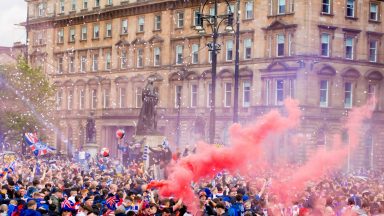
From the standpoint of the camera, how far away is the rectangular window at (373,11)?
55.9 m

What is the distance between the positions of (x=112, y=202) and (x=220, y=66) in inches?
1626

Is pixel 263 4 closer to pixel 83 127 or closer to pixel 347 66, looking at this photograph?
pixel 347 66

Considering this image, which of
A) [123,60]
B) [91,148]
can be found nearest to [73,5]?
[123,60]

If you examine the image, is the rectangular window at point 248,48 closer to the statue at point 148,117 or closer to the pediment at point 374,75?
the pediment at point 374,75

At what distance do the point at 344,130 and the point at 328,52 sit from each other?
551cm

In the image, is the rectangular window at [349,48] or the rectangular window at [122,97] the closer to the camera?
the rectangular window at [349,48]

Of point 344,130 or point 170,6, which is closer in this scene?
point 344,130

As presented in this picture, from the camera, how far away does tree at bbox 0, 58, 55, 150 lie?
197 ft

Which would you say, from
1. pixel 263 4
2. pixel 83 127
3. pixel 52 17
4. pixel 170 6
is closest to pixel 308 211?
pixel 263 4

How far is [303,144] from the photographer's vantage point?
5234cm

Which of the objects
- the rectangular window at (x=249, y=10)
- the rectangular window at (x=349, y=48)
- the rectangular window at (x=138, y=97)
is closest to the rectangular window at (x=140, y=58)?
the rectangular window at (x=138, y=97)

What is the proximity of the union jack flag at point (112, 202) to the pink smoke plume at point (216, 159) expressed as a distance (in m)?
0.90

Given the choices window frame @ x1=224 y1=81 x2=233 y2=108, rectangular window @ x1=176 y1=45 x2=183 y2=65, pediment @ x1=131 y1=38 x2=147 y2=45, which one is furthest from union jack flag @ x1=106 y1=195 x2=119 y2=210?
pediment @ x1=131 y1=38 x2=147 y2=45

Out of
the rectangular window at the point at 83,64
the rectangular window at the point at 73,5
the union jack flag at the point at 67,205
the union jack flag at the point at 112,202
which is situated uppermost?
the rectangular window at the point at 73,5
